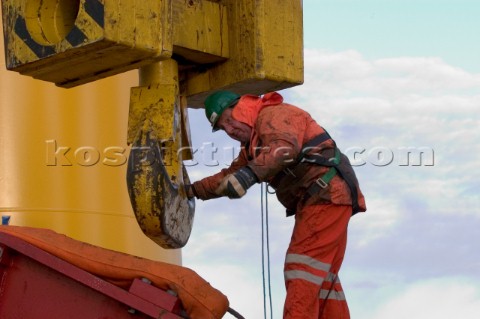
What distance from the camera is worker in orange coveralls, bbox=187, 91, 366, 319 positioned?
13.4ft

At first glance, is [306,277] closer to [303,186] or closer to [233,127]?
[303,186]

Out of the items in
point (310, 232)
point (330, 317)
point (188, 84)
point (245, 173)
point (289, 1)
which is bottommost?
point (330, 317)

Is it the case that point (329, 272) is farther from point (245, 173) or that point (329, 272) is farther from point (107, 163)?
point (107, 163)

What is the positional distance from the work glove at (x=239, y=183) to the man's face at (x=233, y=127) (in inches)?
11.0

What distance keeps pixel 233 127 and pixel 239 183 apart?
1.20ft

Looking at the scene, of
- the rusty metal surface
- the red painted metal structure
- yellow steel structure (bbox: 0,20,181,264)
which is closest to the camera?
the red painted metal structure

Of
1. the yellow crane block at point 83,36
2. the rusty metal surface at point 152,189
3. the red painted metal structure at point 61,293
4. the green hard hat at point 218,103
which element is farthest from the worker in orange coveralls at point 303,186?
the red painted metal structure at point 61,293

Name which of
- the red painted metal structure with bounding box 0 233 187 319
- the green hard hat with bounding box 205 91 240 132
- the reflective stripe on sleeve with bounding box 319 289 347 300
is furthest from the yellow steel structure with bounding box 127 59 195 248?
the reflective stripe on sleeve with bounding box 319 289 347 300

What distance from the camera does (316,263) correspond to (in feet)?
13.7

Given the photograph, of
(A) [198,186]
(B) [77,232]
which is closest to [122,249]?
(B) [77,232]

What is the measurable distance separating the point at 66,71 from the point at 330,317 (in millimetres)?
1606

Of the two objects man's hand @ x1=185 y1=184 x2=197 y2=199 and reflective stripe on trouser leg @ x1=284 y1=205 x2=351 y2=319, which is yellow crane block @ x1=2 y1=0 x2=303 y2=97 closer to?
man's hand @ x1=185 y1=184 x2=197 y2=199

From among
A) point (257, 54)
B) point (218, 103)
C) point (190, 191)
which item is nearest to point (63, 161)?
point (190, 191)

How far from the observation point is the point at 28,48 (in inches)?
159
